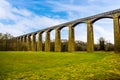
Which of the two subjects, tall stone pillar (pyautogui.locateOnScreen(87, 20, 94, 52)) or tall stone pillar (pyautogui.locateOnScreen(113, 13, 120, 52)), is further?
tall stone pillar (pyautogui.locateOnScreen(87, 20, 94, 52))

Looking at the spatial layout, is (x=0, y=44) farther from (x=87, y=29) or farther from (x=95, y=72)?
(x=95, y=72)

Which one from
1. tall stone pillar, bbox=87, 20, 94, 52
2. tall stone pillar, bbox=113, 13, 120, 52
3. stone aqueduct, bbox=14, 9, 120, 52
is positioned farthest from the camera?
tall stone pillar, bbox=87, 20, 94, 52

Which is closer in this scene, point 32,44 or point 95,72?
point 95,72

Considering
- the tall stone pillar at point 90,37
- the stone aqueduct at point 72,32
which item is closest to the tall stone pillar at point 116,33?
the stone aqueduct at point 72,32

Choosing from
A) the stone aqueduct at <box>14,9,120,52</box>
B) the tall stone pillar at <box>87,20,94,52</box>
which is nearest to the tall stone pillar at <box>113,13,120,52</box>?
the stone aqueduct at <box>14,9,120,52</box>

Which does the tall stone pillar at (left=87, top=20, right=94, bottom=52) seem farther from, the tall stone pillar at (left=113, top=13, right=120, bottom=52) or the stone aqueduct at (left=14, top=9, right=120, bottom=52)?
the tall stone pillar at (left=113, top=13, right=120, bottom=52)

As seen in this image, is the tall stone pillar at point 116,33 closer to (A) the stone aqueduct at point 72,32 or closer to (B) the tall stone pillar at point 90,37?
(A) the stone aqueduct at point 72,32

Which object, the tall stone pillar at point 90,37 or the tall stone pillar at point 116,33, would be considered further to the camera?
the tall stone pillar at point 90,37

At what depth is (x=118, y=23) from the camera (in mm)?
33562

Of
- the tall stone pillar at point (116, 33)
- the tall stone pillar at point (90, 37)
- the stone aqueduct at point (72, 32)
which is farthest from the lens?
the tall stone pillar at point (90, 37)

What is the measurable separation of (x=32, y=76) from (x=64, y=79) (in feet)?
5.93

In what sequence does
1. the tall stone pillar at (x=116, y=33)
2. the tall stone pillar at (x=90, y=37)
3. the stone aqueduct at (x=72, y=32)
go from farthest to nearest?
the tall stone pillar at (x=90, y=37)
the stone aqueduct at (x=72, y=32)
the tall stone pillar at (x=116, y=33)

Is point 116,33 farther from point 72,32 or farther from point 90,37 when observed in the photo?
point 72,32

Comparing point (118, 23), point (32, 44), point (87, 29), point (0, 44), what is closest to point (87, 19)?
point (87, 29)
